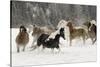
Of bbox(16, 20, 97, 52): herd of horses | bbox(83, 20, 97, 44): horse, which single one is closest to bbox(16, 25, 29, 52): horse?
bbox(16, 20, 97, 52): herd of horses

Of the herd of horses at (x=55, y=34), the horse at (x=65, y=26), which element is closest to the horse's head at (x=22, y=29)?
the herd of horses at (x=55, y=34)

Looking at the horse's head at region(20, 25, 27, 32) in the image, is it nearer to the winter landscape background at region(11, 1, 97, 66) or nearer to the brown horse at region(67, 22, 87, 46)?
the winter landscape background at region(11, 1, 97, 66)

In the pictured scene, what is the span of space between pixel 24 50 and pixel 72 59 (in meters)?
0.55

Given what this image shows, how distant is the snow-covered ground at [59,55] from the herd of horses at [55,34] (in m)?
0.04

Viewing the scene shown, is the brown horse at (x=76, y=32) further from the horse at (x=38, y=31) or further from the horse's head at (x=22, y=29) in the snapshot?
the horse's head at (x=22, y=29)

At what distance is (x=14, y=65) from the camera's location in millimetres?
2109

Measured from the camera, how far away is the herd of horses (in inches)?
85.1

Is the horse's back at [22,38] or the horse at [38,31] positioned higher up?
the horse at [38,31]

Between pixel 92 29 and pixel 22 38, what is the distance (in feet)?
2.69

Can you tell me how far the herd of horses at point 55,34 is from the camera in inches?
85.1

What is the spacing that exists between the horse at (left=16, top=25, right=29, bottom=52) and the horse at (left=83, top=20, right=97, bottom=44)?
0.70 meters

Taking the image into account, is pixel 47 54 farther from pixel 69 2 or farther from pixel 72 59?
Answer: pixel 69 2
